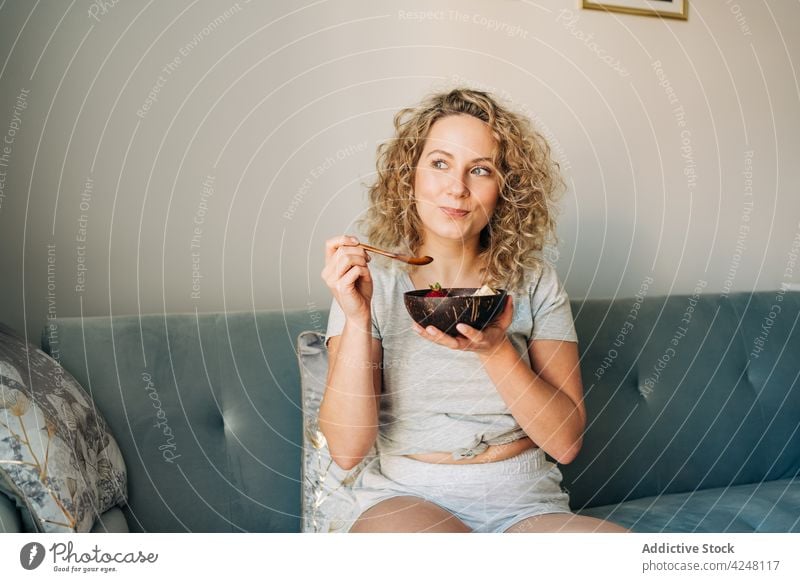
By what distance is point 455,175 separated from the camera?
34.9 inches

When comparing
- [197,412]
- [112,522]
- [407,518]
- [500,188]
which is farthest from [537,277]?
[112,522]

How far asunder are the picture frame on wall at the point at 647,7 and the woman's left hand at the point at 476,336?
23.6 inches

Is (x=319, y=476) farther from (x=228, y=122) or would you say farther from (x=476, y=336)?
(x=228, y=122)

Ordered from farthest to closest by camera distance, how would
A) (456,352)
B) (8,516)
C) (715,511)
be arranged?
(715,511) < (456,352) < (8,516)

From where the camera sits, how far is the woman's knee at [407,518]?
0.77m

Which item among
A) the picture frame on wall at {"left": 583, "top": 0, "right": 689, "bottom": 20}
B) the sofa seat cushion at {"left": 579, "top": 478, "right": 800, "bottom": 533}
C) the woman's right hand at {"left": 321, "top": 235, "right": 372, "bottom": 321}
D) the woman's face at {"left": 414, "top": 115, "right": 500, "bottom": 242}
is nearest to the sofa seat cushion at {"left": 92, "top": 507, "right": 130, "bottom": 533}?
the woman's right hand at {"left": 321, "top": 235, "right": 372, "bottom": 321}

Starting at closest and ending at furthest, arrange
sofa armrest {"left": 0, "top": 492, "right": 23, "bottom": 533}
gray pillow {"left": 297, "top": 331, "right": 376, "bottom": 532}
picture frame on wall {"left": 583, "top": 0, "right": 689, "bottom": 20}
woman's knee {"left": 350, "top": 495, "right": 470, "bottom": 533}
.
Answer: sofa armrest {"left": 0, "top": 492, "right": 23, "bottom": 533}, woman's knee {"left": 350, "top": 495, "right": 470, "bottom": 533}, gray pillow {"left": 297, "top": 331, "right": 376, "bottom": 532}, picture frame on wall {"left": 583, "top": 0, "right": 689, "bottom": 20}

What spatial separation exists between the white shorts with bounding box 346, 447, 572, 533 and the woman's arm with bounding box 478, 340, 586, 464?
0.04 meters

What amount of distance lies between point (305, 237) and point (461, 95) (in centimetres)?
27

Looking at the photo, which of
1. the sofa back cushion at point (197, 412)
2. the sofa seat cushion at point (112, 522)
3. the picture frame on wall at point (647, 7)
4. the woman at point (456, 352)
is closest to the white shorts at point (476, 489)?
the woman at point (456, 352)

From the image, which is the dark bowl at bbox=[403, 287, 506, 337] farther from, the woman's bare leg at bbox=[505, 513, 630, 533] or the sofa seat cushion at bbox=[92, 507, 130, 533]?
the sofa seat cushion at bbox=[92, 507, 130, 533]

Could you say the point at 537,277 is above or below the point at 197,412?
above

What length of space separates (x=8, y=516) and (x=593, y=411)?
0.74 m

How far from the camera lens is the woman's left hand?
738 millimetres
